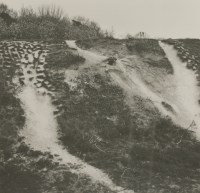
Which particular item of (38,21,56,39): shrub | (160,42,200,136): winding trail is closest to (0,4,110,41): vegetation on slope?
(38,21,56,39): shrub

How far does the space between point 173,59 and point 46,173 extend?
14.7 m

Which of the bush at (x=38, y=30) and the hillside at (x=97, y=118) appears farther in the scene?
the bush at (x=38, y=30)

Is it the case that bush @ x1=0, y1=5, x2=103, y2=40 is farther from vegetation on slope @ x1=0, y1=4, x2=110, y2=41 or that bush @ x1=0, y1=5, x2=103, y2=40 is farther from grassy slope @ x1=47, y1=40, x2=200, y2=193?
grassy slope @ x1=47, y1=40, x2=200, y2=193

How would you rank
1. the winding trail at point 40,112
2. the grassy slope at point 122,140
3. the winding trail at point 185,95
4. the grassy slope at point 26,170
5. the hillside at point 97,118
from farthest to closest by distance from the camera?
the winding trail at point 185,95, the winding trail at point 40,112, the grassy slope at point 122,140, the hillside at point 97,118, the grassy slope at point 26,170

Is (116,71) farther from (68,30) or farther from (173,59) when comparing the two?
(68,30)

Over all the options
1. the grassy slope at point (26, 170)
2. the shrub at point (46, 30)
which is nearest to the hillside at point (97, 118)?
the grassy slope at point (26, 170)

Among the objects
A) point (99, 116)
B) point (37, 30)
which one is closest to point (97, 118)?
point (99, 116)

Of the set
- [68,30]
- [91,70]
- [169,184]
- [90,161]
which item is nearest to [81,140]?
[90,161]

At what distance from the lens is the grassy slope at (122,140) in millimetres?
16422

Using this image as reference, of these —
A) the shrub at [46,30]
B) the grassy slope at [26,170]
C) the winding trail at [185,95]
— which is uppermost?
the shrub at [46,30]

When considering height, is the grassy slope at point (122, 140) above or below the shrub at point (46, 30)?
below

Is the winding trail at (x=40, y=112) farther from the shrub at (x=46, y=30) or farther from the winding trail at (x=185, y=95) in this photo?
the winding trail at (x=185, y=95)

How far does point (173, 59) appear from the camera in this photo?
28359 millimetres

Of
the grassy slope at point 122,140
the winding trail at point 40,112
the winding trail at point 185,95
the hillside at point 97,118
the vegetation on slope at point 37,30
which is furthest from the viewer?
the vegetation on slope at point 37,30
